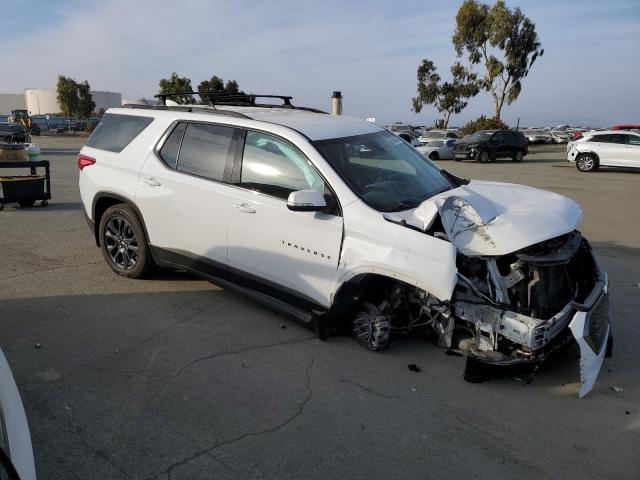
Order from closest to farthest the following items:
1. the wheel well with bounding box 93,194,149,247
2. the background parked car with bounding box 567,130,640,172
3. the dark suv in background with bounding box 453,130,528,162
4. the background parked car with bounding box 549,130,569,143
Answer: the wheel well with bounding box 93,194,149,247 → the background parked car with bounding box 567,130,640,172 → the dark suv in background with bounding box 453,130,528,162 → the background parked car with bounding box 549,130,569,143

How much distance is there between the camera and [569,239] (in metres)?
4.03

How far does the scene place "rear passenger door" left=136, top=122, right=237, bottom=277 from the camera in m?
4.59

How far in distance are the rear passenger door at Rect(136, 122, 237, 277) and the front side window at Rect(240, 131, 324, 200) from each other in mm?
206

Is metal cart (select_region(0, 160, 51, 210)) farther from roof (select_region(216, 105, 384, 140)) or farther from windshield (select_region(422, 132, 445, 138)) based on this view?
windshield (select_region(422, 132, 445, 138))

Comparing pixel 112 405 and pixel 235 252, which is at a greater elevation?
pixel 235 252

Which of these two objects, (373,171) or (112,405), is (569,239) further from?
(112,405)

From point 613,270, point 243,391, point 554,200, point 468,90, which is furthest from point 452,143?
point 243,391

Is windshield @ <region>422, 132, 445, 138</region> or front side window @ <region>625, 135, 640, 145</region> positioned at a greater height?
windshield @ <region>422, 132, 445, 138</region>

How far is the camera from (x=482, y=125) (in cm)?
3853

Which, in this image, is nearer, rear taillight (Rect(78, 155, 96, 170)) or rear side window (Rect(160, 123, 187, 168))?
rear side window (Rect(160, 123, 187, 168))

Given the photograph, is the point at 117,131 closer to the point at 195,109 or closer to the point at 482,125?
the point at 195,109

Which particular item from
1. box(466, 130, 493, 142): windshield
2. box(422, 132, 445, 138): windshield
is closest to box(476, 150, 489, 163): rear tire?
box(466, 130, 493, 142): windshield

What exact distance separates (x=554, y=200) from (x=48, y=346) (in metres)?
4.24

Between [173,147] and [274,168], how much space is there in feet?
4.16
